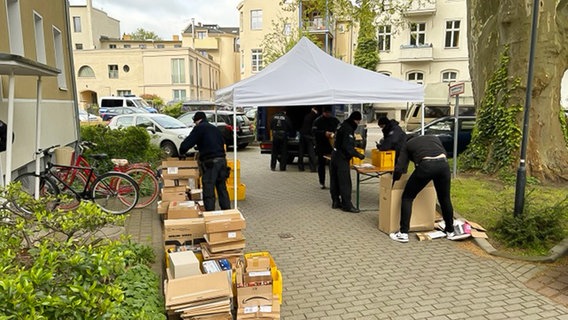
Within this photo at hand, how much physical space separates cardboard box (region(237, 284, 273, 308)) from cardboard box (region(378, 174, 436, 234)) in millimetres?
2880

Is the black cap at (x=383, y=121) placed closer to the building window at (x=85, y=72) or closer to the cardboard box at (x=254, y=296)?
the cardboard box at (x=254, y=296)

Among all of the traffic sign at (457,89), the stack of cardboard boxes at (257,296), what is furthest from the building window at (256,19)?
the stack of cardboard boxes at (257,296)

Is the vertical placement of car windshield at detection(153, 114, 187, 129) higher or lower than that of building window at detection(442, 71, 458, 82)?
lower

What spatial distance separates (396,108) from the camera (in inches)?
1300

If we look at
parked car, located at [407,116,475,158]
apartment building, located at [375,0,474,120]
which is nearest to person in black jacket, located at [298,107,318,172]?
parked car, located at [407,116,475,158]

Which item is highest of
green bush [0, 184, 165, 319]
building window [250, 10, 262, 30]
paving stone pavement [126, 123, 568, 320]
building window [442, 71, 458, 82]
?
building window [250, 10, 262, 30]

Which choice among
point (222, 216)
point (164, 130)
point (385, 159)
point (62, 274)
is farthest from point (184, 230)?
point (164, 130)

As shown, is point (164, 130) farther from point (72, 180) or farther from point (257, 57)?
point (257, 57)

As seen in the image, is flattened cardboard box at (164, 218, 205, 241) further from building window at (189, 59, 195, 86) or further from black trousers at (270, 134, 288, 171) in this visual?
building window at (189, 59, 195, 86)

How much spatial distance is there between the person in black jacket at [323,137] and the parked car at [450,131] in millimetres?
4245

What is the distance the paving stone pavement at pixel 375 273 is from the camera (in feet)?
12.7

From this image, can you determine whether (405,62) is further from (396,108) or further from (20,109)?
(20,109)

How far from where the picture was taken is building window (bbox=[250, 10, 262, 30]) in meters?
38.3

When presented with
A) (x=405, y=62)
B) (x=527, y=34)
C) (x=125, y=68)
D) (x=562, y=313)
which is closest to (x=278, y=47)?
(x=405, y=62)
